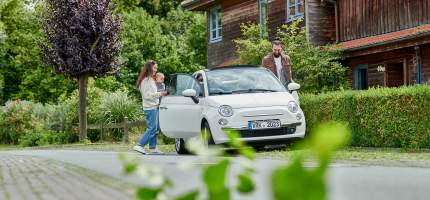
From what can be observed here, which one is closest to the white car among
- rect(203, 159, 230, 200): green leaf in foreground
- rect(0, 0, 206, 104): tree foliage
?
rect(203, 159, 230, 200): green leaf in foreground

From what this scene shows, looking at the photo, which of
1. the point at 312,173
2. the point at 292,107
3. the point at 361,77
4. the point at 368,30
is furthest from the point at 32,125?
the point at 312,173

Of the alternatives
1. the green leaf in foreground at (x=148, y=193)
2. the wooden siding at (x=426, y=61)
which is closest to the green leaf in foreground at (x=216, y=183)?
the green leaf in foreground at (x=148, y=193)

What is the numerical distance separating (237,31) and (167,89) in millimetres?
17004

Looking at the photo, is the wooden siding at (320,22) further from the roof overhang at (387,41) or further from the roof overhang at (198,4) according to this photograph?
the roof overhang at (198,4)

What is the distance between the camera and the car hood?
13.5 meters

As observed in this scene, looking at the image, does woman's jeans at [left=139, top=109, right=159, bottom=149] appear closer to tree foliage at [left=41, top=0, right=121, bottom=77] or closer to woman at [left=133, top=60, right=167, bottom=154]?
woman at [left=133, top=60, right=167, bottom=154]

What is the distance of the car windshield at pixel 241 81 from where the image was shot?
14.5 meters

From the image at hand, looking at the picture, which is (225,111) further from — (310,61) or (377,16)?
(377,16)

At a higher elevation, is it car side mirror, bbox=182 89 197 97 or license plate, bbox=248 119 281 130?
car side mirror, bbox=182 89 197 97

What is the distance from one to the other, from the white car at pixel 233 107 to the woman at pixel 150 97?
9.2 inches

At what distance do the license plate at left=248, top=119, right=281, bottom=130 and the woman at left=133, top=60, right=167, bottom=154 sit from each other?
9.34 feet

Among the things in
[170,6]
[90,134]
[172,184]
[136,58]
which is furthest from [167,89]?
[170,6]

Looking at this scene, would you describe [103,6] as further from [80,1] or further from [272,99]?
[272,99]

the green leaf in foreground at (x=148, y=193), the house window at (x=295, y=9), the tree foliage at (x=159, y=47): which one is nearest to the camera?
the green leaf in foreground at (x=148, y=193)
